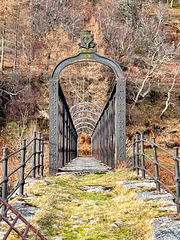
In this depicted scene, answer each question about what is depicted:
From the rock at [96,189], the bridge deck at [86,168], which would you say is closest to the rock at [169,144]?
the bridge deck at [86,168]

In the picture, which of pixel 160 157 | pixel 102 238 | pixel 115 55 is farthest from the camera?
pixel 115 55

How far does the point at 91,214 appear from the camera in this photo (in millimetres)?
4109

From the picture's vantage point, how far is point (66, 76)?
3584 cm

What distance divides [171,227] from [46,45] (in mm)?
37483

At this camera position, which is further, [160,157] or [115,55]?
[115,55]

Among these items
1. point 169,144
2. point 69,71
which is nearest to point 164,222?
point 169,144

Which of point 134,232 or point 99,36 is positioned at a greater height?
point 99,36

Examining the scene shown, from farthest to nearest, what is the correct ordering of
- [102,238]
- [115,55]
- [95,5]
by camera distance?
[95,5] → [115,55] → [102,238]

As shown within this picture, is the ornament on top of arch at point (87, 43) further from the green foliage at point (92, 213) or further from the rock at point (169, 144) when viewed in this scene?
the rock at point (169, 144)

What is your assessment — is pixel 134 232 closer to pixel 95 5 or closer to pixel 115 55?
pixel 115 55

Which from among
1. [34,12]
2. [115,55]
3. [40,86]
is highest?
[34,12]

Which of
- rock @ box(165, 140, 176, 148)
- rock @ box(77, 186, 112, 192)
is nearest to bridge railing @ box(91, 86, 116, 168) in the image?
rock @ box(77, 186, 112, 192)

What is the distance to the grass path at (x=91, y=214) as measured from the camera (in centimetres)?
333

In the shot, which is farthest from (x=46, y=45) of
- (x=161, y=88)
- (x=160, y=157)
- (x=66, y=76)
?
(x=160, y=157)
